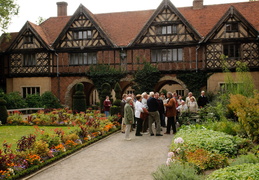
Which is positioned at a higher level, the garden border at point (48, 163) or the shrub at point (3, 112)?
the shrub at point (3, 112)

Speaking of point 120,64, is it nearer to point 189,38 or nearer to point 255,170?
point 189,38

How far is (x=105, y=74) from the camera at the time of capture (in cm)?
2741

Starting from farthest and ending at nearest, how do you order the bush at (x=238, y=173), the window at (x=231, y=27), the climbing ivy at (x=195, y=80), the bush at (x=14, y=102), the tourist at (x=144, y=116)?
1. the bush at (x=14, y=102)
2. the climbing ivy at (x=195, y=80)
3. the window at (x=231, y=27)
4. the tourist at (x=144, y=116)
5. the bush at (x=238, y=173)

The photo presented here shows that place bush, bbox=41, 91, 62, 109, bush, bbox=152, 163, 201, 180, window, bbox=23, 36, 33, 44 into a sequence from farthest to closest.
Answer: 1. window, bbox=23, 36, 33, 44
2. bush, bbox=41, 91, 62, 109
3. bush, bbox=152, 163, 201, 180

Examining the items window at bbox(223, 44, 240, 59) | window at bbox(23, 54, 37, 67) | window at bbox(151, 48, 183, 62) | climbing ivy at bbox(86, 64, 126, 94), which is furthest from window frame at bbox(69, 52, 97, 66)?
window at bbox(223, 44, 240, 59)

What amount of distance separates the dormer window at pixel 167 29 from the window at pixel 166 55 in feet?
5.02

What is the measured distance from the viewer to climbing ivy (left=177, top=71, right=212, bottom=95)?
2522 cm

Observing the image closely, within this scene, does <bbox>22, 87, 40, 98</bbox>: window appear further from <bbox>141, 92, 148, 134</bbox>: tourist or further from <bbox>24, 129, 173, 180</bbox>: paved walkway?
<bbox>24, 129, 173, 180</bbox>: paved walkway

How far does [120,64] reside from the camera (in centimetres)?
2759

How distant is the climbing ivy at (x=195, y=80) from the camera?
25.2 meters

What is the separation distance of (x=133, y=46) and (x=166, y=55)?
118 inches

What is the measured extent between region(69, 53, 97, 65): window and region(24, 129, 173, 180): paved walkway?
675 inches

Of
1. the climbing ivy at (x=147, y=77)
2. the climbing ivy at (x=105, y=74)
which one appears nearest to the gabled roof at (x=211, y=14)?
the climbing ivy at (x=147, y=77)

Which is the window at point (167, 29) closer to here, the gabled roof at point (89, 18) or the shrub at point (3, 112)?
the gabled roof at point (89, 18)
